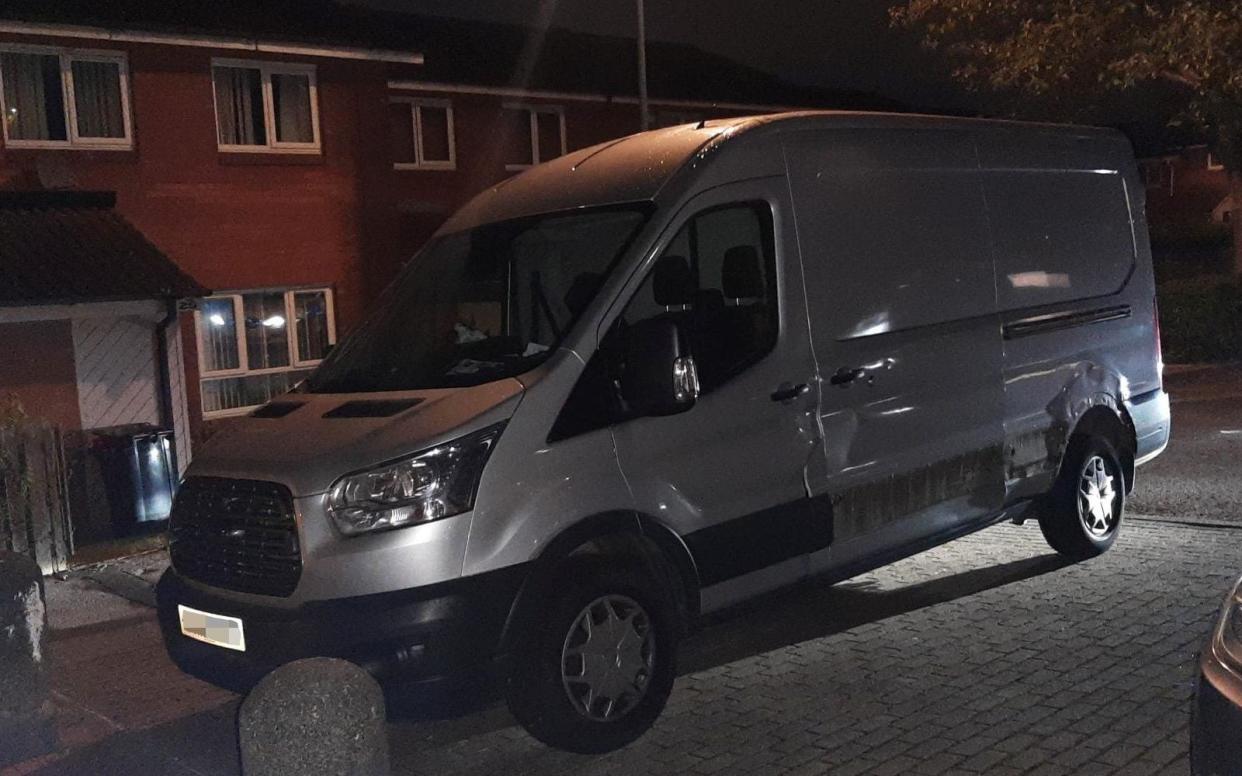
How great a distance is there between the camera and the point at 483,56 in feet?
81.7

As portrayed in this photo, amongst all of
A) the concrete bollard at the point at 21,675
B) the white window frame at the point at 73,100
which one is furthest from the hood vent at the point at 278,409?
the white window frame at the point at 73,100

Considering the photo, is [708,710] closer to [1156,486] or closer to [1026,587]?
[1026,587]

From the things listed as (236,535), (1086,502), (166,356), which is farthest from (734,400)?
(166,356)

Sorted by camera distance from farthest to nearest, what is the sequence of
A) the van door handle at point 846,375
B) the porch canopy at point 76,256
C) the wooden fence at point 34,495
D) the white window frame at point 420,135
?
the white window frame at point 420,135 < the porch canopy at point 76,256 < the wooden fence at point 34,495 < the van door handle at point 846,375

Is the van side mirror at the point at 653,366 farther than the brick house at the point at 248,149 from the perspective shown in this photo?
No

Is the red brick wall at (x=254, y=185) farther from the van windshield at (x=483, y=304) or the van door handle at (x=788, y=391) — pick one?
the van door handle at (x=788, y=391)

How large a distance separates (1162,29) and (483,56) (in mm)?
13348

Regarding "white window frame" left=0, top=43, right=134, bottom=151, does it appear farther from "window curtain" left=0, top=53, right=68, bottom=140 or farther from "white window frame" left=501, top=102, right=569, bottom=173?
"white window frame" left=501, top=102, right=569, bottom=173

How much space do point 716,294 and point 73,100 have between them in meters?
12.7

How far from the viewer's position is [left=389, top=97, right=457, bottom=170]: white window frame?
20656 mm

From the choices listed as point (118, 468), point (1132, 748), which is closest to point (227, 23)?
point (118, 468)

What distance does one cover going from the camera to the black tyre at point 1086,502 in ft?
24.9

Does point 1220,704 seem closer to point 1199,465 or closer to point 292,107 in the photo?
point 1199,465

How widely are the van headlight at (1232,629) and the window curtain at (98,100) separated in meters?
15.2
